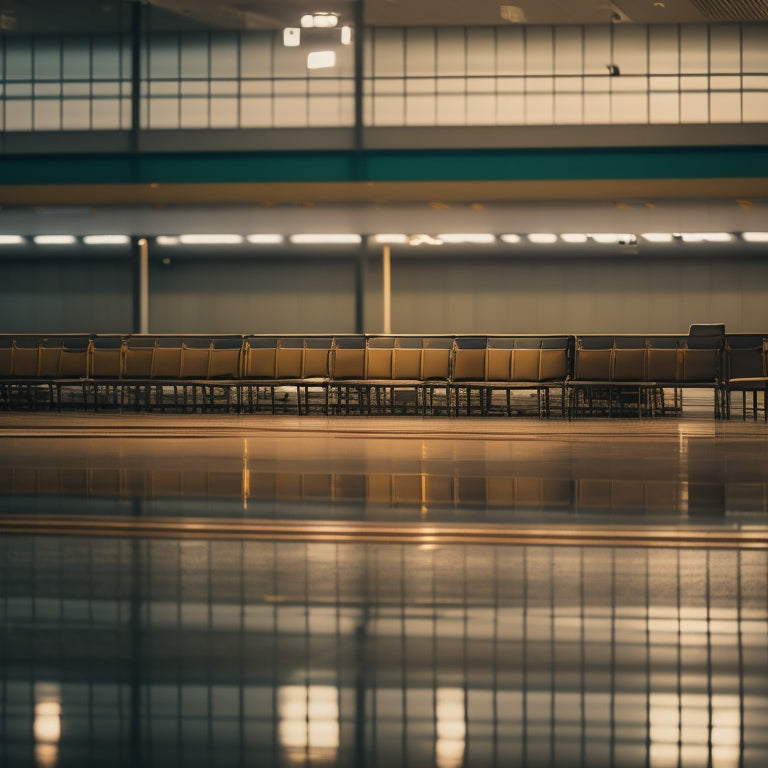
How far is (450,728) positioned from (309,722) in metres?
0.38

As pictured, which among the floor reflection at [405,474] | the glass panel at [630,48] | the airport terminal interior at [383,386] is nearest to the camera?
the airport terminal interior at [383,386]

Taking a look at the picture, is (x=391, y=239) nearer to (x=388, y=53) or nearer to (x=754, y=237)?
(x=388, y=53)

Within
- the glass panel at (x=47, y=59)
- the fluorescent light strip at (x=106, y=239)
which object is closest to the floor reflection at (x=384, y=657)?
the fluorescent light strip at (x=106, y=239)

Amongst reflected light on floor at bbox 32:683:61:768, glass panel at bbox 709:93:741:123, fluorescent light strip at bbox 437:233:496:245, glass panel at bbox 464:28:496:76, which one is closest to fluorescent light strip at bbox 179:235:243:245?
fluorescent light strip at bbox 437:233:496:245

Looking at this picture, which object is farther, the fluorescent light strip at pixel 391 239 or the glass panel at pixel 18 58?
the glass panel at pixel 18 58

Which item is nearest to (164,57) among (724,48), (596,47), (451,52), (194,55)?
(194,55)

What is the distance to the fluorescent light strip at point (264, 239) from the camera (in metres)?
29.3

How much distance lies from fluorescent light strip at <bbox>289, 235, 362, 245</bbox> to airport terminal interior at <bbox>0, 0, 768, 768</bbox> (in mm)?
211

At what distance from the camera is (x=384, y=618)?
4.54m

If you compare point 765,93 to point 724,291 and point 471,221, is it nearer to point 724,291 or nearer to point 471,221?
point 724,291

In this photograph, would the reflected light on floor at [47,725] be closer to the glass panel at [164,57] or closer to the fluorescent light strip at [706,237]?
the fluorescent light strip at [706,237]

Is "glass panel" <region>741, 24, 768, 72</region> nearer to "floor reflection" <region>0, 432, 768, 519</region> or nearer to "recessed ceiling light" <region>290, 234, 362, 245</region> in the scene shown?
"recessed ceiling light" <region>290, 234, 362, 245</region>

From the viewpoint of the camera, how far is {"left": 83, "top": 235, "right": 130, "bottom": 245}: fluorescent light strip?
29881 mm

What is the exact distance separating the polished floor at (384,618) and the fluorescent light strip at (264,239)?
19.9 meters
